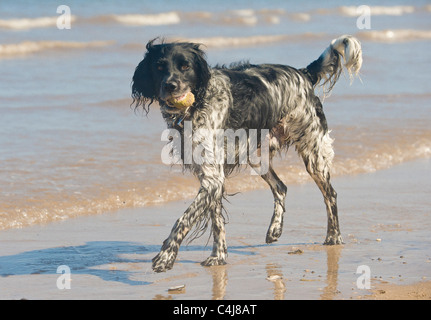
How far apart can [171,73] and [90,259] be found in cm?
141

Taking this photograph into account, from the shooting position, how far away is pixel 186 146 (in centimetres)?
545

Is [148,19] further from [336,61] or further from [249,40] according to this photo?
[336,61]

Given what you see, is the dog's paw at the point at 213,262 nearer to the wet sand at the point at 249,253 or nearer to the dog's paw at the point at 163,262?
the wet sand at the point at 249,253

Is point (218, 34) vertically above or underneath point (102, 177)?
above

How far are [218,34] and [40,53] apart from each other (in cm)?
674

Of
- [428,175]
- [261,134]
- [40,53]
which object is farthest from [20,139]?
[40,53]

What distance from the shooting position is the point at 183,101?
530cm

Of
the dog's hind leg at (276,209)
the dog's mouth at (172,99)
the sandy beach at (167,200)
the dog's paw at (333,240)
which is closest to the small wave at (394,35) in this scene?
the sandy beach at (167,200)

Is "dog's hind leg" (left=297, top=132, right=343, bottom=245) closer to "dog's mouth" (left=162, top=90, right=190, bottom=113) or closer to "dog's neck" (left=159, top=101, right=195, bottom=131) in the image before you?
"dog's neck" (left=159, top=101, right=195, bottom=131)

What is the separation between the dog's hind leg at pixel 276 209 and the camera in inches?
241

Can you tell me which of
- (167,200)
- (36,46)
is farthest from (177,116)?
(36,46)

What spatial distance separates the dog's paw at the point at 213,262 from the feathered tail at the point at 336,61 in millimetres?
1921

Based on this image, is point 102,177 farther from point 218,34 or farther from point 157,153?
point 218,34
